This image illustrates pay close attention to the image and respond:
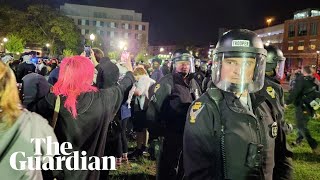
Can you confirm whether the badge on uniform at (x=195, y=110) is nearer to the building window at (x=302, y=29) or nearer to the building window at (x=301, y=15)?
the building window at (x=302, y=29)

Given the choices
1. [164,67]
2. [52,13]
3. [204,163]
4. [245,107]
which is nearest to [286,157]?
[245,107]

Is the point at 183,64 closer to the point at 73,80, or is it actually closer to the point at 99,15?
the point at 73,80

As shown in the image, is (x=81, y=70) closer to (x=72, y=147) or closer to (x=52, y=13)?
(x=72, y=147)

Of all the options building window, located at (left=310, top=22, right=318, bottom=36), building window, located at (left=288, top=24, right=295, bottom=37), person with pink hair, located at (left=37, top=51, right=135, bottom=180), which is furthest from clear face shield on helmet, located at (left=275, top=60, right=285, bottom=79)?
building window, located at (left=288, top=24, right=295, bottom=37)

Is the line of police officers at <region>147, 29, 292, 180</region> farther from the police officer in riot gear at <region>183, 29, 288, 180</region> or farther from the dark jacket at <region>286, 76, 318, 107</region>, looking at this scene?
the dark jacket at <region>286, 76, 318, 107</region>

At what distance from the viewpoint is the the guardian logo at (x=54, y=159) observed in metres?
2.62

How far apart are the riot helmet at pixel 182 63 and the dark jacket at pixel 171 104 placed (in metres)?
0.22

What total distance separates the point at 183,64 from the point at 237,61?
251 centimetres

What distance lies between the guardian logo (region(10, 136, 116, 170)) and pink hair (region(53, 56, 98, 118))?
42 cm

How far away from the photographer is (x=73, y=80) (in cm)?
365

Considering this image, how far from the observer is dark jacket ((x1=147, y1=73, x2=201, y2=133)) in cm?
467

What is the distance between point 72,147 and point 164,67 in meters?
6.40

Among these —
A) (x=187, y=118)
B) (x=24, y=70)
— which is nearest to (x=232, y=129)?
(x=187, y=118)

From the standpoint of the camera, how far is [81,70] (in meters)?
3.70
